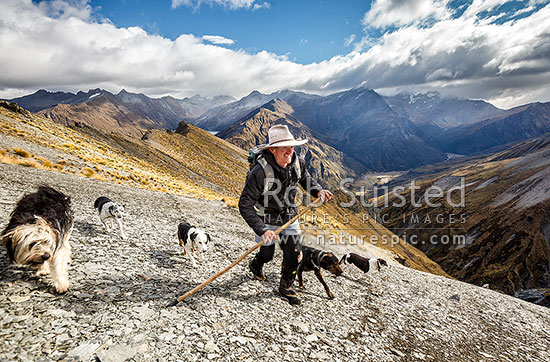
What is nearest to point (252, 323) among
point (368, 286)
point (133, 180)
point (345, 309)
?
point (345, 309)

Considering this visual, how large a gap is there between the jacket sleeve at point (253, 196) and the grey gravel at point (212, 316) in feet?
7.55

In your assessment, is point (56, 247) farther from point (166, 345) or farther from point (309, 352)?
point (309, 352)

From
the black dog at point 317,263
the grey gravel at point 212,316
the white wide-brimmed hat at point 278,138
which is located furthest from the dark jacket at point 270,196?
the black dog at point 317,263

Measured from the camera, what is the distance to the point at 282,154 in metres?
6.27

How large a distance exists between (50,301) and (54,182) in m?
15.8

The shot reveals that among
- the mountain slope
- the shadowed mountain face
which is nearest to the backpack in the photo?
the mountain slope

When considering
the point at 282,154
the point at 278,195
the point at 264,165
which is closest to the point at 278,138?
the point at 282,154

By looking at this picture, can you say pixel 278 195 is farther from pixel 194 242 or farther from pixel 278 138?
pixel 194 242

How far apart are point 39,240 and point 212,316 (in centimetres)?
400

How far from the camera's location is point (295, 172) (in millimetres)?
6711

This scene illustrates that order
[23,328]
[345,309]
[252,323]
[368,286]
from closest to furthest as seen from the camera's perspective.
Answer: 1. [23,328]
2. [252,323]
3. [345,309]
4. [368,286]

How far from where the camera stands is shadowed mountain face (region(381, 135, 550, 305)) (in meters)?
75.8

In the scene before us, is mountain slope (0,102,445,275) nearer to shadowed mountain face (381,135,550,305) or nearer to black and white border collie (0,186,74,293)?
black and white border collie (0,186,74,293)

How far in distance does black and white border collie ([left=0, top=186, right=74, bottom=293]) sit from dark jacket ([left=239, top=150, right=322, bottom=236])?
4.03 metres
